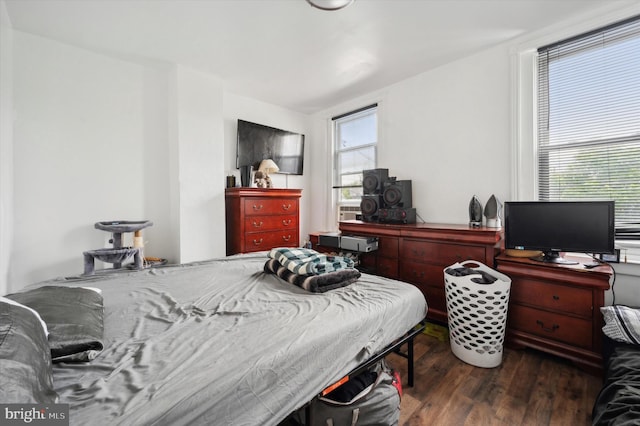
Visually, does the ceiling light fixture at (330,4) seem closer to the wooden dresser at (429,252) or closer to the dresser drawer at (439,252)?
the wooden dresser at (429,252)

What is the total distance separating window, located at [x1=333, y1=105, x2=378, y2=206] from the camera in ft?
12.5

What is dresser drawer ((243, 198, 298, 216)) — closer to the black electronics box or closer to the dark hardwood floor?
the black electronics box

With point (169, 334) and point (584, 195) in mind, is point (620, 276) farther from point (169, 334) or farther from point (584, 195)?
point (169, 334)

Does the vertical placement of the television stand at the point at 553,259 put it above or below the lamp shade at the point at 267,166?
below

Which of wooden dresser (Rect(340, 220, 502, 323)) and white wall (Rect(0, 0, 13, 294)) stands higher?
white wall (Rect(0, 0, 13, 294))

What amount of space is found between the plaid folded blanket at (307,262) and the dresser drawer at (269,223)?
5.39ft

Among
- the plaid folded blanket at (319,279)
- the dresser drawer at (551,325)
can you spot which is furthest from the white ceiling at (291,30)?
the dresser drawer at (551,325)

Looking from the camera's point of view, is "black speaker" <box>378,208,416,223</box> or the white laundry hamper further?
"black speaker" <box>378,208,416,223</box>

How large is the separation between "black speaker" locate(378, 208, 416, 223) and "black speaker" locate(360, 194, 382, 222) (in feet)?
0.38

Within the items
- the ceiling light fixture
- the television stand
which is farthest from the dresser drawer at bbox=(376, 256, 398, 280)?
the ceiling light fixture

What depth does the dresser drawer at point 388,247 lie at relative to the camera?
271cm

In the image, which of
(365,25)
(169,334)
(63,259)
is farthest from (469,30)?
(63,259)

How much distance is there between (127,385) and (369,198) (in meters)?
2.81

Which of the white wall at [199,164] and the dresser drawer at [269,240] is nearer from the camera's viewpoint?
the white wall at [199,164]
